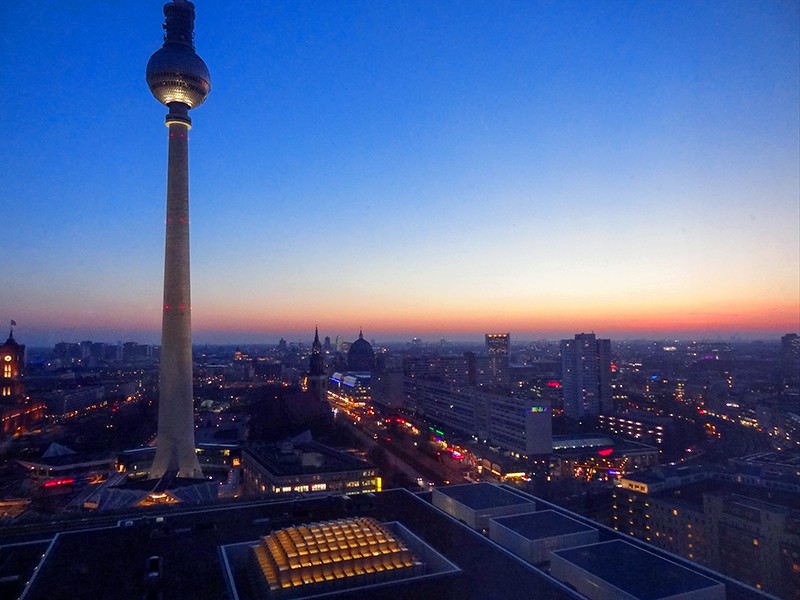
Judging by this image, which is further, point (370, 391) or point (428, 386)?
point (370, 391)

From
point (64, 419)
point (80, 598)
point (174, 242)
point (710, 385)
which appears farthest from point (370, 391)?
point (80, 598)

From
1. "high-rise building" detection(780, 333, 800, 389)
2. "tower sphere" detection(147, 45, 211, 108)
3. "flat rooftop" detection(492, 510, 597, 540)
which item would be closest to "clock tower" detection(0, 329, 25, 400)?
"tower sphere" detection(147, 45, 211, 108)

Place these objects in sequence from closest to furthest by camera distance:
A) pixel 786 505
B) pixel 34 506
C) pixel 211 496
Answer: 1. pixel 786 505
2. pixel 211 496
3. pixel 34 506

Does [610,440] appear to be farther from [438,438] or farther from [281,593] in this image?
[281,593]

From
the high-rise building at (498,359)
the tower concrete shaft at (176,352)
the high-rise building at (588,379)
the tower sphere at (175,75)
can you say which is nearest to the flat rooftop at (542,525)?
the tower concrete shaft at (176,352)

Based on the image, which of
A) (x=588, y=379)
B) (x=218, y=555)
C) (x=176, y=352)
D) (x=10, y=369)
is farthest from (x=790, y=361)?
(x=10, y=369)

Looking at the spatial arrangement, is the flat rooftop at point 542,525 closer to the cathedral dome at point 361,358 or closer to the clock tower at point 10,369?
the clock tower at point 10,369
